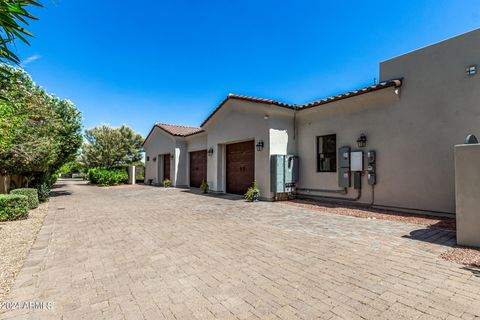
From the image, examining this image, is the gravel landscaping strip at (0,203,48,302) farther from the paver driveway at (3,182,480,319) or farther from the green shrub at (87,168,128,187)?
the green shrub at (87,168,128,187)

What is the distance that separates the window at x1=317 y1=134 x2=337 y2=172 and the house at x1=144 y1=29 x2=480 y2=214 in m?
0.05

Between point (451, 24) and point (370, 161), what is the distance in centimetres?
530

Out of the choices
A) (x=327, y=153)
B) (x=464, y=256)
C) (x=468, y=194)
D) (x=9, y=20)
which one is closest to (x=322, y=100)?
(x=327, y=153)

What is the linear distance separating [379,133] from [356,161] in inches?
53.5

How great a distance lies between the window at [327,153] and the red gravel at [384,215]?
5.57ft

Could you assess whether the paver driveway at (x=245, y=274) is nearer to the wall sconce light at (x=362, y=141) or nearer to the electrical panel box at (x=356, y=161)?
the electrical panel box at (x=356, y=161)

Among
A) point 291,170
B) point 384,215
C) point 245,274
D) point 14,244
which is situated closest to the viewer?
point 245,274

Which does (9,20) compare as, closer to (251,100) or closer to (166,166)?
(251,100)

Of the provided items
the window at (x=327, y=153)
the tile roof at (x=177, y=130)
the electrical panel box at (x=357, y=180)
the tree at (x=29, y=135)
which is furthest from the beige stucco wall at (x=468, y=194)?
the tile roof at (x=177, y=130)

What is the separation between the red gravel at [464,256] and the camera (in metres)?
3.75

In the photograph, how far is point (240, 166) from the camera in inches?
513

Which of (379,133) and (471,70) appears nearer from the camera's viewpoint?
(471,70)

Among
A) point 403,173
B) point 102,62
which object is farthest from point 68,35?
point 403,173

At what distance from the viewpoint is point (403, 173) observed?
8.01 meters
